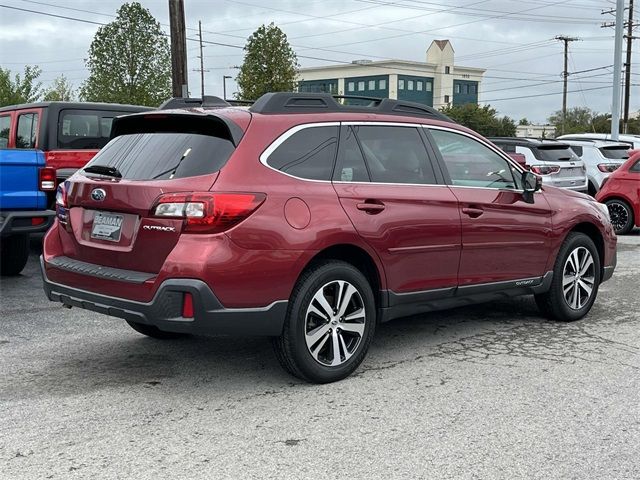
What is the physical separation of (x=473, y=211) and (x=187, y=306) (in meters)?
2.41

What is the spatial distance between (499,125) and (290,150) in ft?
253

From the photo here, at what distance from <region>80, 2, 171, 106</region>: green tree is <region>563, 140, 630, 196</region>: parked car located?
92.5 ft

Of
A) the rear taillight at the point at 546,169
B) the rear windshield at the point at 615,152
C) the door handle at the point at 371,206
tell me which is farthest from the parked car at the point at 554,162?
the door handle at the point at 371,206

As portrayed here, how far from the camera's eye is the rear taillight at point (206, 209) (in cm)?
423

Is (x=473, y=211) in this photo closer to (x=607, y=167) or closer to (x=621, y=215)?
(x=621, y=215)

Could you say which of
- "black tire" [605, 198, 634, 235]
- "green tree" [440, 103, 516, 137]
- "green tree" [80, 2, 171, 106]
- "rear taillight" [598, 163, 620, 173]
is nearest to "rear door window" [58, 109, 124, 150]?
"black tire" [605, 198, 634, 235]

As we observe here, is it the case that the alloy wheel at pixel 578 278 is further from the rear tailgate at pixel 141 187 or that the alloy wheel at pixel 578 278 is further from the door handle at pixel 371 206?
the rear tailgate at pixel 141 187

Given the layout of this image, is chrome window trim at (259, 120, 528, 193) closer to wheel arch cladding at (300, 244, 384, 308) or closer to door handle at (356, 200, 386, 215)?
door handle at (356, 200, 386, 215)

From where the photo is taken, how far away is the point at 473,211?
5617 mm

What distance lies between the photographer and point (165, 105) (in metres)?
5.26

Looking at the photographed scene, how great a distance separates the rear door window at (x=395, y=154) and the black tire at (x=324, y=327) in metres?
0.75

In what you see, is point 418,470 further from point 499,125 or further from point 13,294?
point 499,125

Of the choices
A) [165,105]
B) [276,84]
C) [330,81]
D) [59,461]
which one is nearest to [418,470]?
[59,461]

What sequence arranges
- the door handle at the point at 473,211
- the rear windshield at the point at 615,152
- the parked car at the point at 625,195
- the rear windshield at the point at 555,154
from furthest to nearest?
1. the rear windshield at the point at 615,152
2. the rear windshield at the point at 555,154
3. the parked car at the point at 625,195
4. the door handle at the point at 473,211
